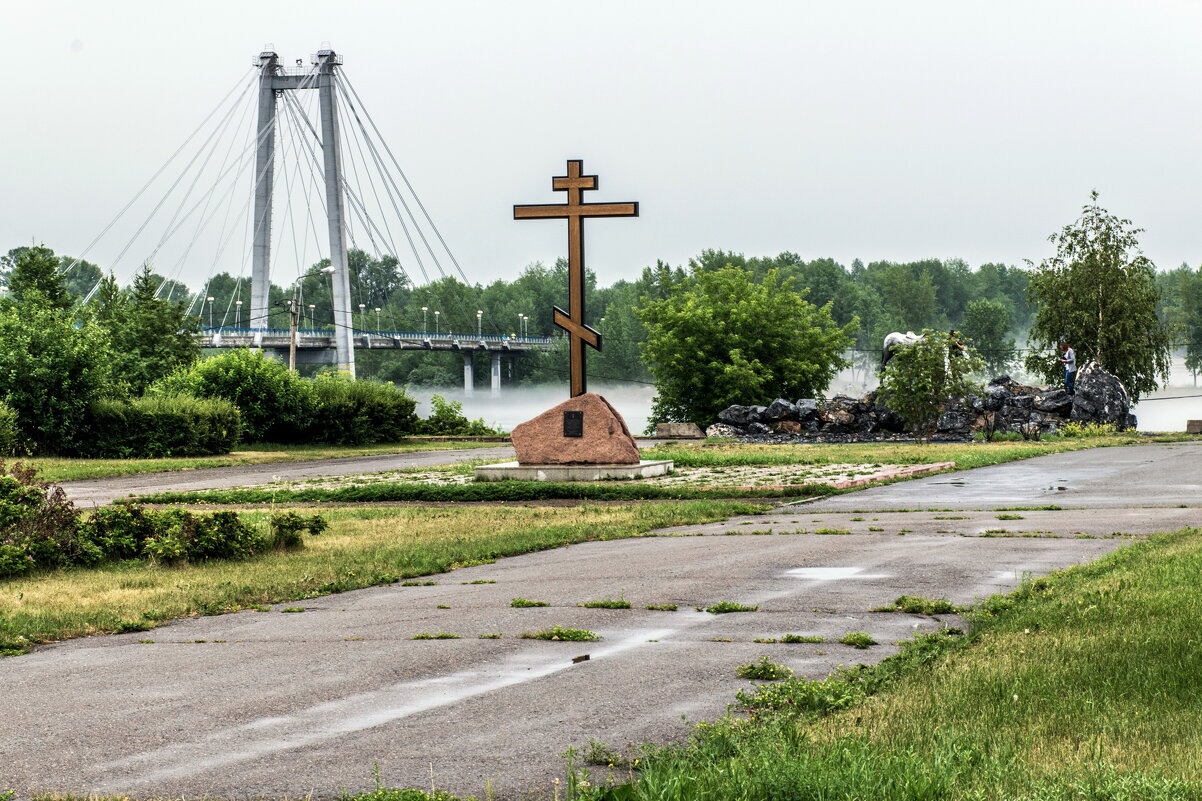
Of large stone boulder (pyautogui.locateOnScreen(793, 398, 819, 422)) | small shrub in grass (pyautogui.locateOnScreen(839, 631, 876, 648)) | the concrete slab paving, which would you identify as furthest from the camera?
large stone boulder (pyautogui.locateOnScreen(793, 398, 819, 422))

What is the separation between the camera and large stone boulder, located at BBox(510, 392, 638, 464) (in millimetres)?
22453

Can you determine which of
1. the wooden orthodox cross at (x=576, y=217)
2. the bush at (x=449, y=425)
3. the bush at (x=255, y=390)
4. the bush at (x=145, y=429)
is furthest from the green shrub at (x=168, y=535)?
the bush at (x=449, y=425)

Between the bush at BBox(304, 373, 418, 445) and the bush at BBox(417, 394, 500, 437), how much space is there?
3250 millimetres

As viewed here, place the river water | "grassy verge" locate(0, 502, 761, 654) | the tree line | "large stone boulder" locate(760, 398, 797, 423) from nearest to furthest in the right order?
1. "grassy verge" locate(0, 502, 761, 654)
2. "large stone boulder" locate(760, 398, 797, 423)
3. the river water
4. the tree line

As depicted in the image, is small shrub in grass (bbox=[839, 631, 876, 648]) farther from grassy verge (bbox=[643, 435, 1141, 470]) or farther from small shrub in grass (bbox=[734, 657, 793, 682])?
grassy verge (bbox=[643, 435, 1141, 470])

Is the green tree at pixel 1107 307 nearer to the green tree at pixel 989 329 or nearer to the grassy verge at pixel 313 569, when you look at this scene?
the grassy verge at pixel 313 569

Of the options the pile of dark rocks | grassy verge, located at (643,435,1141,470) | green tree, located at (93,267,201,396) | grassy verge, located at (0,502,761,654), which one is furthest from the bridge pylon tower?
grassy verge, located at (0,502,761,654)

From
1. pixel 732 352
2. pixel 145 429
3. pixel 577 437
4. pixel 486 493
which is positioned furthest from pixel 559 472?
pixel 732 352

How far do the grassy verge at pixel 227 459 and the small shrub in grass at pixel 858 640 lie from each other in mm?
19142

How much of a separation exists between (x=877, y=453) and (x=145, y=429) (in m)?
19.6

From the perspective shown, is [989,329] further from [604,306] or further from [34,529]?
[34,529]

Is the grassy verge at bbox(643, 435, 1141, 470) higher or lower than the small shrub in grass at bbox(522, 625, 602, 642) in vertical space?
higher

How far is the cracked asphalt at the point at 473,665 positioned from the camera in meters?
4.92

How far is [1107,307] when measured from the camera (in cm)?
5309
